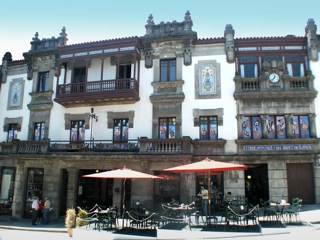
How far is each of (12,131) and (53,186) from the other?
6317 mm

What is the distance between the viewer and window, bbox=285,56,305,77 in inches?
798

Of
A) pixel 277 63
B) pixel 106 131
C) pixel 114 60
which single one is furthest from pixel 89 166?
pixel 277 63

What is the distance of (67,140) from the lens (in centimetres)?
2280

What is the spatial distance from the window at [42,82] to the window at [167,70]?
354 inches

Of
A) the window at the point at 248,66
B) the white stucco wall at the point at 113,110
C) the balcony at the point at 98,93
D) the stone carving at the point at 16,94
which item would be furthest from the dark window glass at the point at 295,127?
the stone carving at the point at 16,94

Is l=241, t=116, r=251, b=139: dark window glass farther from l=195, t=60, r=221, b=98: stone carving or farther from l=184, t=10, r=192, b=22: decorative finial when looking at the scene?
l=184, t=10, r=192, b=22: decorative finial

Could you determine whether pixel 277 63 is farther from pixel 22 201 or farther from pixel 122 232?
pixel 22 201

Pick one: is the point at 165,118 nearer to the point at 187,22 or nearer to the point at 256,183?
the point at 187,22

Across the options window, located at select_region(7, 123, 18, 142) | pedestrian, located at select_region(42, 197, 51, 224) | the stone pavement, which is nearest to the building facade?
window, located at select_region(7, 123, 18, 142)

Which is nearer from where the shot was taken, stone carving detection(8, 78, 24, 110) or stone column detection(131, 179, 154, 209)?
stone column detection(131, 179, 154, 209)

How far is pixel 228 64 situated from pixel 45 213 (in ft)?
47.2

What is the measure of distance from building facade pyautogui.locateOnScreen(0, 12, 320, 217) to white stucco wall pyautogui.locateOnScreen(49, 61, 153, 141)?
0.07 metres

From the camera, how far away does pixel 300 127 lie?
64.0 ft

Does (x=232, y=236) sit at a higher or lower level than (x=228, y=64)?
lower
